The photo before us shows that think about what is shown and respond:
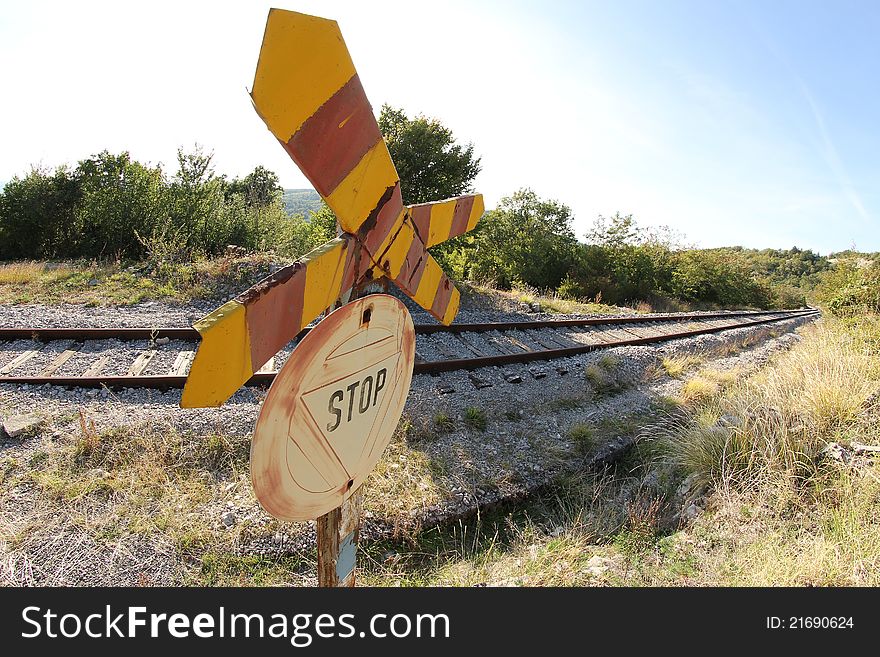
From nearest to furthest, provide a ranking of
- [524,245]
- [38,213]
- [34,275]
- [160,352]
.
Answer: [160,352] → [34,275] → [38,213] → [524,245]

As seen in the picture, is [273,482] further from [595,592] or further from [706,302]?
[706,302]

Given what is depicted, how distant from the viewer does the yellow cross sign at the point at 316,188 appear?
0.80 metres

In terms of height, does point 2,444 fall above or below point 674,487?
above

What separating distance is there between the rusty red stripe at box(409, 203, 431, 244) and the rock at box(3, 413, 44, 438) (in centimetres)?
457

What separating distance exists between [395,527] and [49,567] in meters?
2.26

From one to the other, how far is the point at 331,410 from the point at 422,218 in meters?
0.82

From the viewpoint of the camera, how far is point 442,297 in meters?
2.02

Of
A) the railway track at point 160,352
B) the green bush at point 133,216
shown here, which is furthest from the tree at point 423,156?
the railway track at point 160,352

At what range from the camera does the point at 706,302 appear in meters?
28.8

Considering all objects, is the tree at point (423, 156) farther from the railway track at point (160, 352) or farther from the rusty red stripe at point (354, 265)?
the rusty red stripe at point (354, 265)

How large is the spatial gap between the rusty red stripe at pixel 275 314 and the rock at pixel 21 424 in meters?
4.67

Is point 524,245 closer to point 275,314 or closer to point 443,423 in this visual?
point 443,423

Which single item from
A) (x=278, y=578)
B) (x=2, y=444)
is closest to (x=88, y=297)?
(x=2, y=444)

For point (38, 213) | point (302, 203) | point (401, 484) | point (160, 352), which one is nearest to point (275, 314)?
point (401, 484)
